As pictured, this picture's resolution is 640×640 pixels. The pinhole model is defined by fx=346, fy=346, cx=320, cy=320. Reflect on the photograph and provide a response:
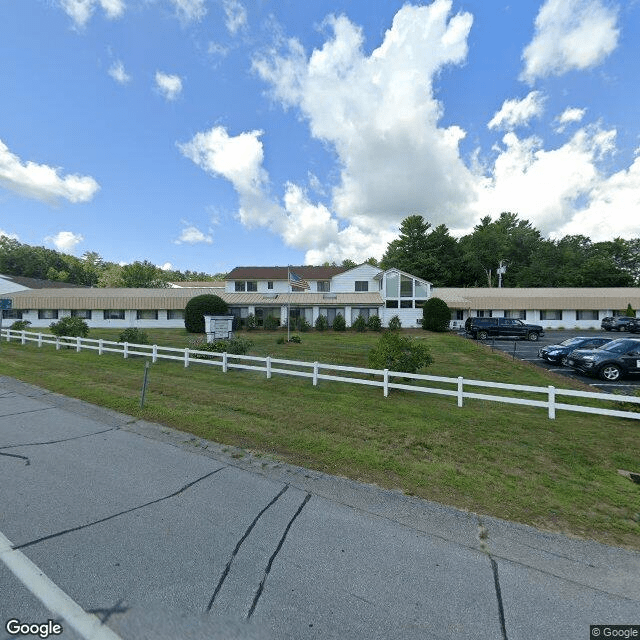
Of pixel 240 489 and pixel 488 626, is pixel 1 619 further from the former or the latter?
pixel 488 626

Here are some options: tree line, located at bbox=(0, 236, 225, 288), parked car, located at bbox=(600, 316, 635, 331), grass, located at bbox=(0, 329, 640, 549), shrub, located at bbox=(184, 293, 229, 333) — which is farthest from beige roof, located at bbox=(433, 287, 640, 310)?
tree line, located at bbox=(0, 236, 225, 288)

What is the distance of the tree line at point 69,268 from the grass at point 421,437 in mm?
48100

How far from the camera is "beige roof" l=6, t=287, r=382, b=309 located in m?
33.4

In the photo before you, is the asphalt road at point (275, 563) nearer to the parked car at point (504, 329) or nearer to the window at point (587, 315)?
the parked car at point (504, 329)

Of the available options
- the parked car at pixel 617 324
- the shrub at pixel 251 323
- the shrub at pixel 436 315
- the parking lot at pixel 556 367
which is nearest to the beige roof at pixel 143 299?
the shrub at pixel 251 323

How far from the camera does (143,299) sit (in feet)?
116

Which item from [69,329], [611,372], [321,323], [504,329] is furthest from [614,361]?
[69,329]

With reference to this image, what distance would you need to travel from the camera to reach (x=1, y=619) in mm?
2365

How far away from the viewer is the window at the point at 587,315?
35.9m

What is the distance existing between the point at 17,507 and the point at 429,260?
54133 millimetres

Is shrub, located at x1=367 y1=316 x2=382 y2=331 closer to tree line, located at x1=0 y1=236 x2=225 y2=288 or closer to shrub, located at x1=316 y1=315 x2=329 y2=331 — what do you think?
shrub, located at x1=316 y1=315 x2=329 y2=331

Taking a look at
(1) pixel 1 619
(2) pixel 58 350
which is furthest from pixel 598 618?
(2) pixel 58 350

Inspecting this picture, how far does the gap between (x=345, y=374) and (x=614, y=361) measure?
9.77m

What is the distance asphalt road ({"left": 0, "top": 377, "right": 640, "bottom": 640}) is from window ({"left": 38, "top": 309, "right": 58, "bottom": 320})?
3849 cm
